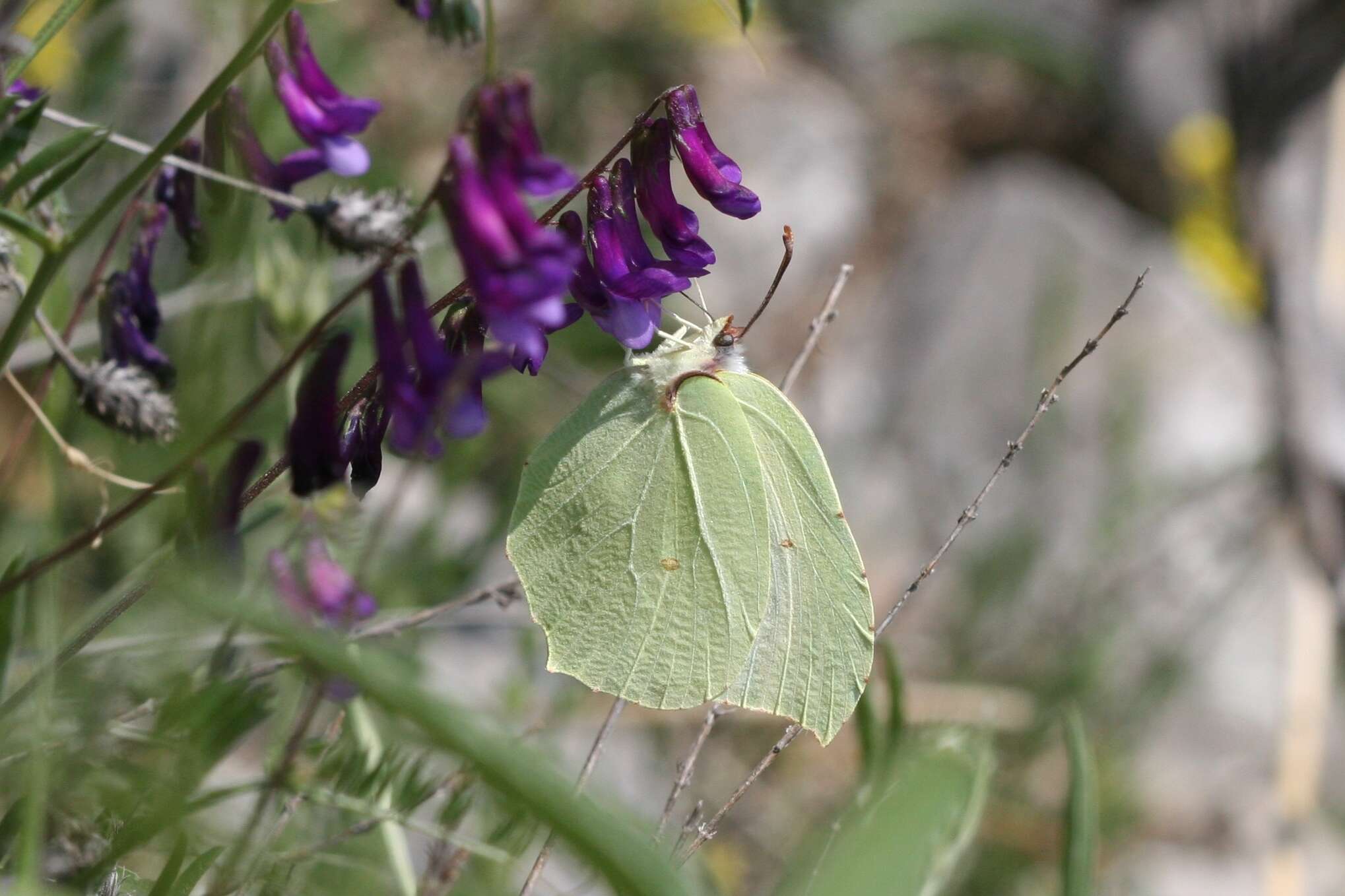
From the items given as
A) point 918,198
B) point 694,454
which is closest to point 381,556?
point 694,454

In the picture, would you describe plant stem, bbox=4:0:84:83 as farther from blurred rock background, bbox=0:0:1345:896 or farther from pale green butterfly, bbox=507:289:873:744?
pale green butterfly, bbox=507:289:873:744

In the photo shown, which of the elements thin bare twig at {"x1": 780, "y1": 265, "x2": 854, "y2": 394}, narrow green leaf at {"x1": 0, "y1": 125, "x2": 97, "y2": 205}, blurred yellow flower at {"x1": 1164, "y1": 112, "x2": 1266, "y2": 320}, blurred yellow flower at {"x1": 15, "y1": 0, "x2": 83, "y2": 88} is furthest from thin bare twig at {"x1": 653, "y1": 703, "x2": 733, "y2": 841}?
blurred yellow flower at {"x1": 1164, "y1": 112, "x2": 1266, "y2": 320}

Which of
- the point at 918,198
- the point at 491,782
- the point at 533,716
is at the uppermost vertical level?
the point at 491,782

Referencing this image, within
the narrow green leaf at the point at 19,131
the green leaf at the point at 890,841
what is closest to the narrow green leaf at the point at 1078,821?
the green leaf at the point at 890,841

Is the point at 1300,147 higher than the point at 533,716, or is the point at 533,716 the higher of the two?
the point at 1300,147

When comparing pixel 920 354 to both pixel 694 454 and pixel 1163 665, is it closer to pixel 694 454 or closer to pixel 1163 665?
pixel 1163 665

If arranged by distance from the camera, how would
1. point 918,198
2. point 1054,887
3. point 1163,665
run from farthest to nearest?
1. point 918,198
2. point 1163,665
3. point 1054,887
